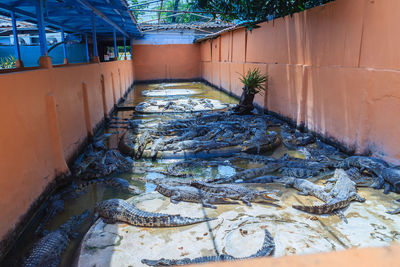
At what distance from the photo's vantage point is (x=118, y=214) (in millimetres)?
3318

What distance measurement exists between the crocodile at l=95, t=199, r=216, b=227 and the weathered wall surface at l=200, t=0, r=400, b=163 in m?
3.32

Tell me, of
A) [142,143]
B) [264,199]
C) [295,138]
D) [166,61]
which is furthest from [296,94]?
[166,61]

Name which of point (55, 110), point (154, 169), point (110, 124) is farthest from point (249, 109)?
point (55, 110)

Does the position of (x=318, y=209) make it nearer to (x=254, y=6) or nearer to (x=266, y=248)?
(x=266, y=248)

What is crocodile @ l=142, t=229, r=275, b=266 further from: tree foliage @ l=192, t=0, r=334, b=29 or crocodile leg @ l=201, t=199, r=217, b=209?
tree foliage @ l=192, t=0, r=334, b=29

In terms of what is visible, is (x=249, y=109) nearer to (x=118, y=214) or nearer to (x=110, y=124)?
(x=110, y=124)

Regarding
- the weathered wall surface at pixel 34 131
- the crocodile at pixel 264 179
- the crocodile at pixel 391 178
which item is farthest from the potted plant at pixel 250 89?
the crocodile at pixel 391 178

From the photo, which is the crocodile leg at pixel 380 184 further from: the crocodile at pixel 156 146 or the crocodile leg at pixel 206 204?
the crocodile at pixel 156 146

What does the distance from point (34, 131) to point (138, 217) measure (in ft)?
5.95

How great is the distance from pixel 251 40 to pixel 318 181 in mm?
7628

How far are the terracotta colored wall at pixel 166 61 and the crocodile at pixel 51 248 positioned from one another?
738 inches

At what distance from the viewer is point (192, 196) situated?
3.78 m

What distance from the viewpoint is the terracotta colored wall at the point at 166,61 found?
68.1 ft

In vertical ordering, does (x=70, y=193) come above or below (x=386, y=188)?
below
